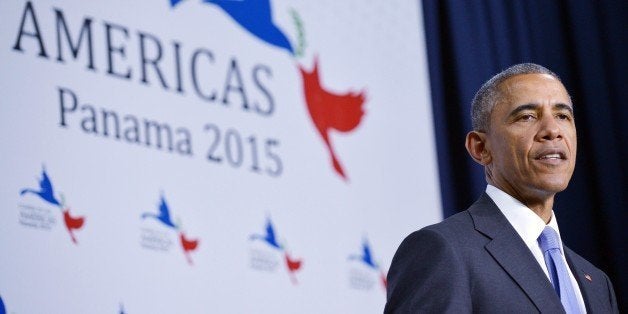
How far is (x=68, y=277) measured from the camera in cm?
304

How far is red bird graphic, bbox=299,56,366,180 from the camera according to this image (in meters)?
3.89

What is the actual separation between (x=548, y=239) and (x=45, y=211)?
4.41 ft

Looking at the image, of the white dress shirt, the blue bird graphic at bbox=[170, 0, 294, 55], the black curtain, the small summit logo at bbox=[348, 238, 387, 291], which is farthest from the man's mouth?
the black curtain

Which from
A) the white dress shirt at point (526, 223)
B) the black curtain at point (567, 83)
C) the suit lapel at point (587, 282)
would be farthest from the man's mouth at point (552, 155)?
the black curtain at point (567, 83)

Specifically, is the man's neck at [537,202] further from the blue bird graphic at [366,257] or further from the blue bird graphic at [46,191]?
the blue bird graphic at [366,257]

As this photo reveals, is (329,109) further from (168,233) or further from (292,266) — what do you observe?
(168,233)

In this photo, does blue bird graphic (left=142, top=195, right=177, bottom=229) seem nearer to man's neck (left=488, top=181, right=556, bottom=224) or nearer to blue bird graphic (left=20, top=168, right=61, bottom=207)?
blue bird graphic (left=20, top=168, right=61, bottom=207)

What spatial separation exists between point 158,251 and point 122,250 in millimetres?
123

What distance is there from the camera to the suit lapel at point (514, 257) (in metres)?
2.26

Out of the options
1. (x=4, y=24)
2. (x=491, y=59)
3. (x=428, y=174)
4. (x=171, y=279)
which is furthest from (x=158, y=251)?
(x=491, y=59)

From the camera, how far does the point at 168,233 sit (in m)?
3.28

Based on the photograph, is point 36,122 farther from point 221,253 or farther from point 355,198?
point 355,198

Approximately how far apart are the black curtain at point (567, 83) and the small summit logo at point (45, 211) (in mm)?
1701

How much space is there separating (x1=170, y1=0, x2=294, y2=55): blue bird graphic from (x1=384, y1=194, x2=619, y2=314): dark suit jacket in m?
1.54
